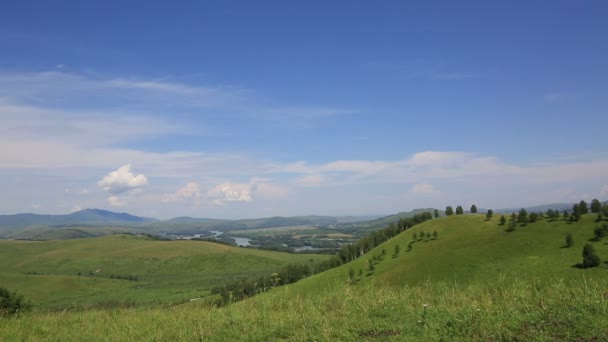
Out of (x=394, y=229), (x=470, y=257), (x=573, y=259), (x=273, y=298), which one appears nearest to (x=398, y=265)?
(x=470, y=257)

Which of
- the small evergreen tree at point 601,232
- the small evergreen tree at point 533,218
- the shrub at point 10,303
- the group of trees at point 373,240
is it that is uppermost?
the shrub at point 10,303

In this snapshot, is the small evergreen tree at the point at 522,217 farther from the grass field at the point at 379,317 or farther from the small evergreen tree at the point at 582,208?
the grass field at the point at 379,317

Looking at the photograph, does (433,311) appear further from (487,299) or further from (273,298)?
(273,298)

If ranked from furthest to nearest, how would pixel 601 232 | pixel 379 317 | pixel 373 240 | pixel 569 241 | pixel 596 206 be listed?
1. pixel 373 240
2. pixel 596 206
3. pixel 569 241
4. pixel 601 232
5. pixel 379 317

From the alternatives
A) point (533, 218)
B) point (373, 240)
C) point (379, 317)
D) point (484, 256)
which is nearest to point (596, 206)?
point (533, 218)

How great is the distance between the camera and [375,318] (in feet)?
31.1

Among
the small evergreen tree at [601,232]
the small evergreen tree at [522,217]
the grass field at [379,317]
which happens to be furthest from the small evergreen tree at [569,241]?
the grass field at [379,317]

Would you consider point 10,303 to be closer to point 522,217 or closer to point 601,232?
point 601,232

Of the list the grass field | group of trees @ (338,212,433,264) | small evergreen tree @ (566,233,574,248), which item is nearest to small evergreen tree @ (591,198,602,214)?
small evergreen tree @ (566,233,574,248)

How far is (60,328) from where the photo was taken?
38.3 ft

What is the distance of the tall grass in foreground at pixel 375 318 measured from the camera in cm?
784

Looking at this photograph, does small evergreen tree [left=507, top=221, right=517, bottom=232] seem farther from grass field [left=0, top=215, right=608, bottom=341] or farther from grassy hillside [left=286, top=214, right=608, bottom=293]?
grass field [left=0, top=215, right=608, bottom=341]

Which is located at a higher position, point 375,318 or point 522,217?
point 375,318

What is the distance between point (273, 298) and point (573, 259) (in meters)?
90.5
